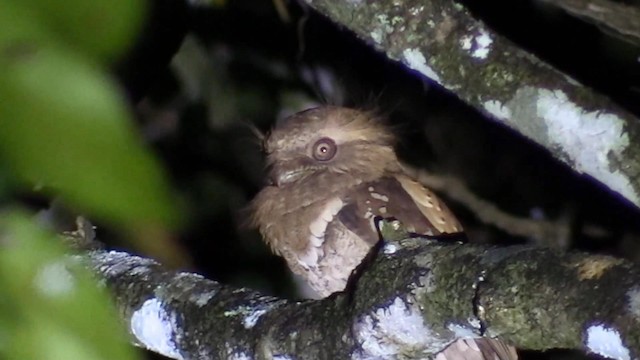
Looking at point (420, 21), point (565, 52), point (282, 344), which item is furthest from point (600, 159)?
point (565, 52)

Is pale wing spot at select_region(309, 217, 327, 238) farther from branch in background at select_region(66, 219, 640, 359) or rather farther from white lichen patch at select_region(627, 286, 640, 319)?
white lichen patch at select_region(627, 286, 640, 319)

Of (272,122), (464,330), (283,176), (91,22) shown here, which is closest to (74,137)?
(91,22)

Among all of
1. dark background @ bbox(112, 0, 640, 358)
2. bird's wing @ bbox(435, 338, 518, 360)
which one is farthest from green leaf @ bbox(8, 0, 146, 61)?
dark background @ bbox(112, 0, 640, 358)

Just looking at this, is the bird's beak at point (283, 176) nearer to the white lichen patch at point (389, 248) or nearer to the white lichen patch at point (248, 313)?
the white lichen patch at point (248, 313)

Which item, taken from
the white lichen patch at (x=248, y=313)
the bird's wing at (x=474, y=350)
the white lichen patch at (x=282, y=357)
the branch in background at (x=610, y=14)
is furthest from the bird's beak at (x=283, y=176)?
the white lichen patch at (x=282, y=357)

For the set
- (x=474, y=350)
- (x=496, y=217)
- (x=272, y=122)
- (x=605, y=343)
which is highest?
(x=605, y=343)

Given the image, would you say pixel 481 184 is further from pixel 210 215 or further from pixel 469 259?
pixel 469 259

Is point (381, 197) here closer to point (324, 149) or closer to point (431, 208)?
point (431, 208)
